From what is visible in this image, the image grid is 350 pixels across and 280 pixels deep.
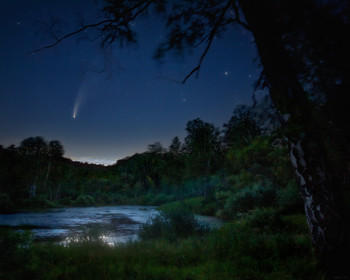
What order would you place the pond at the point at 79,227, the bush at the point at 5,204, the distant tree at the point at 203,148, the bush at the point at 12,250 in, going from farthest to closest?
the distant tree at the point at 203,148 → the bush at the point at 5,204 → the pond at the point at 79,227 → the bush at the point at 12,250

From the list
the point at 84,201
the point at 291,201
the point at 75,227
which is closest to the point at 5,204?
the point at 84,201

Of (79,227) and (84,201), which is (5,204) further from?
(79,227)

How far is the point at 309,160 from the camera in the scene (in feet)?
11.5

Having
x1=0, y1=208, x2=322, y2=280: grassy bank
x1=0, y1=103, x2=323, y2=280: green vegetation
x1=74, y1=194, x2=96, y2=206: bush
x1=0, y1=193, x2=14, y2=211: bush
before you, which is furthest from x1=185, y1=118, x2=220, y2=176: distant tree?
x1=0, y1=208, x2=322, y2=280: grassy bank

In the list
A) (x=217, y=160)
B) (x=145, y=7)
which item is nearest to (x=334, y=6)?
(x=145, y=7)

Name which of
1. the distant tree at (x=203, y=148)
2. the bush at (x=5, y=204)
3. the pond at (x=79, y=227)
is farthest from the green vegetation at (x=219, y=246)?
the bush at (x=5, y=204)

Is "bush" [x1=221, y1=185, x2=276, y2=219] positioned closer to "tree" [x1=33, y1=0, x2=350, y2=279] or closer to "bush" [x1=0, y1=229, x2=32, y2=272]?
"tree" [x1=33, y1=0, x2=350, y2=279]

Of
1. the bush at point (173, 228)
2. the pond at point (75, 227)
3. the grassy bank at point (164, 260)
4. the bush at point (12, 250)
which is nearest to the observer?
the grassy bank at point (164, 260)

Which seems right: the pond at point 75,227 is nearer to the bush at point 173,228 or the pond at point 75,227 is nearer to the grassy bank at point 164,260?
the bush at point 173,228

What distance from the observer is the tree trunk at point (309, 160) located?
10.8ft

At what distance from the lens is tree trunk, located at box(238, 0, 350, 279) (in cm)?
329

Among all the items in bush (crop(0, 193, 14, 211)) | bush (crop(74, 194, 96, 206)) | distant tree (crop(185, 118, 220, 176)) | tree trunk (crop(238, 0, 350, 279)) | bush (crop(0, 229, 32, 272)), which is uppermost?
distant tree (crop(185, 118, 220, 176))

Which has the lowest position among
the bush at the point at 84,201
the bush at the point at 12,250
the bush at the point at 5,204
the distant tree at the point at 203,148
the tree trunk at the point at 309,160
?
the bush at the point at 84,201

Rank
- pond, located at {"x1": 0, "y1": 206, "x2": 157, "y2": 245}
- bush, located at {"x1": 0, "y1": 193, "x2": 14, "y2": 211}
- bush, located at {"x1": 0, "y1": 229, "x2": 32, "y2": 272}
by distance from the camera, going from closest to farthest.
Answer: bush, located at {"x1": 0, "y1": 229, "x2": 32, "y2": 272} → pond, located at {"x1": 0, "y1": 206, "x2": 157, "y2": 245} → bush, located at {"x1": 0, "y1": 193, "x2": 14, "y2": 211}
